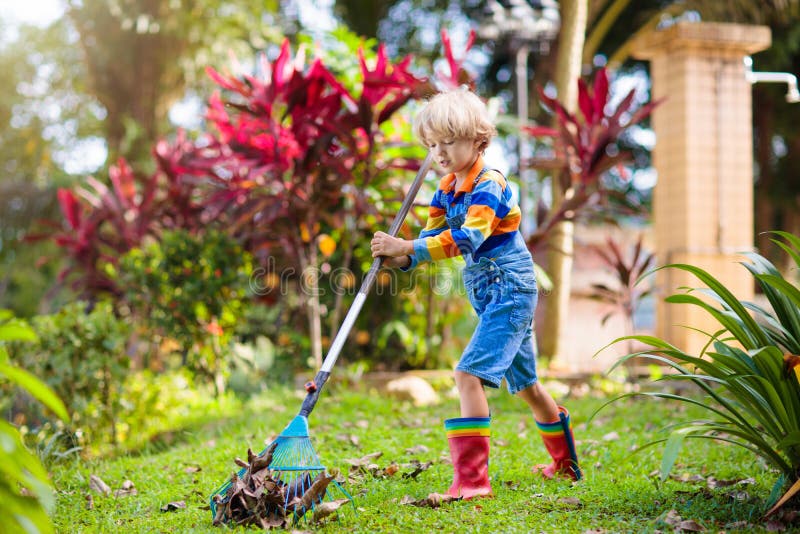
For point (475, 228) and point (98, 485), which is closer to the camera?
point (475, 228)

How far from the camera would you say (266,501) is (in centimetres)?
A: 222

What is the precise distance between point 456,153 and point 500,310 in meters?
0.56

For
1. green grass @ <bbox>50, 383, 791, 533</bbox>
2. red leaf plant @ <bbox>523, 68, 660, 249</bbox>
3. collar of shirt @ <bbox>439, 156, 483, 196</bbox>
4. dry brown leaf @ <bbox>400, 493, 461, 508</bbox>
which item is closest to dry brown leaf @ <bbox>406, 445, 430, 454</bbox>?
green grass @ <bbox>50, 383, 791, 533</bbox>

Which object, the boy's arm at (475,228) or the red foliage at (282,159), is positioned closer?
the boy's arm at (475,228)

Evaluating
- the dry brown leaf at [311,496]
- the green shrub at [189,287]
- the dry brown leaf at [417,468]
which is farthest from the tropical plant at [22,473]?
the green shrub at [189,287]

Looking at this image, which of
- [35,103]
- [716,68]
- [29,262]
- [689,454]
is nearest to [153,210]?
[689,454]

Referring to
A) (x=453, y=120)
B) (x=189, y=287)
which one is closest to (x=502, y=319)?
(x=453, y=120)

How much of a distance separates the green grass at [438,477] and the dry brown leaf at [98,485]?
1.9 inches

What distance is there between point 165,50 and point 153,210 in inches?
225

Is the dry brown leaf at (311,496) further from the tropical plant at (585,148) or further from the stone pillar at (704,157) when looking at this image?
the stone pillar at (704,157)

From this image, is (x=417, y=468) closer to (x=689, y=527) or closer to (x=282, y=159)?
(x=689, y=527)

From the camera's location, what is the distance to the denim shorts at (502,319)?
2.51 metres

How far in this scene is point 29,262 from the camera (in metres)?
11.1

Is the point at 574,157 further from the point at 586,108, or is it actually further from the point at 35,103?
the point at 35,103
